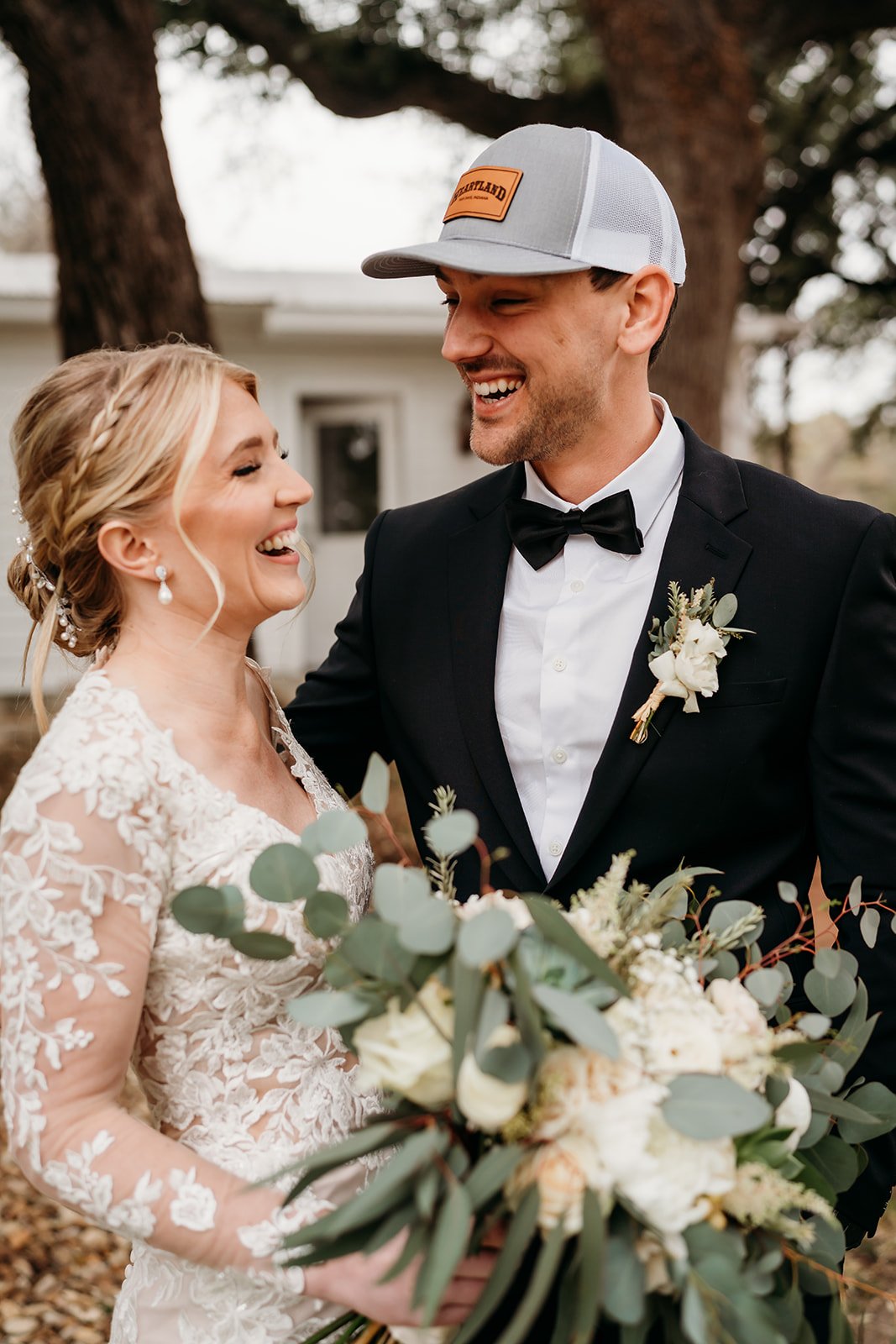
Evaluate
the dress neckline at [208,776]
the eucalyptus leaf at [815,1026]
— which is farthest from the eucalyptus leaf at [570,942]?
the dress neckline at [208,776]

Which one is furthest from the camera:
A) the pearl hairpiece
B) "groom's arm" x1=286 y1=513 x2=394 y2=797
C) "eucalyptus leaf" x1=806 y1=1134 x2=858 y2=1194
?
"groom's arm" x1=286 y1=513 x2=394 y2=797

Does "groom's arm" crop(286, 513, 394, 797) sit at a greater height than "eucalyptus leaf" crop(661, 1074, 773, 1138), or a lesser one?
lesser

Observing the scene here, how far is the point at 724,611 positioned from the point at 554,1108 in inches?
42.8

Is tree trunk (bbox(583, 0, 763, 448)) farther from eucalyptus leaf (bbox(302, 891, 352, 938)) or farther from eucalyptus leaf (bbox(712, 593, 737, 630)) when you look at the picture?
eucalyptus leaf (bbox(302, 891, 352, 938))

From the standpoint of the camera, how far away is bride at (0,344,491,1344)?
1.66 m

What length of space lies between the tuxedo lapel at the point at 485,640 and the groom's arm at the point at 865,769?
21.2 inches

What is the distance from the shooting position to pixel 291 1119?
1929 millimetres

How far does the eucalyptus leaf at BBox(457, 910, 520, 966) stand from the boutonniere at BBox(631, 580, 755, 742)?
0.92 m

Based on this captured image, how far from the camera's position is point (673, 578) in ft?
7.70

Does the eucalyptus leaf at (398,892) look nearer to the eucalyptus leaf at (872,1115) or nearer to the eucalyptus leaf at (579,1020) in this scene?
the eucalyptus leaf at (579,1020)

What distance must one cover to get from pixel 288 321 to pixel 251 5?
4500 millimetres

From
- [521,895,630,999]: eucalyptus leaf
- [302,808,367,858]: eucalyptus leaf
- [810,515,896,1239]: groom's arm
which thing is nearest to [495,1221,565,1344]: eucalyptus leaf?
[521,895,630,999]: eucalyptus leaf

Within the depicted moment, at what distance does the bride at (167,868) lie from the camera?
166 cm

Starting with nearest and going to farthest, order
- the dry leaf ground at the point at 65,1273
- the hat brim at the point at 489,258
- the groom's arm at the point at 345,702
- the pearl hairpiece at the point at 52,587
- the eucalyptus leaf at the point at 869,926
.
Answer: the eucalyptus leaf at the point at 869,926
the pearl hairpiece at the point at 52,587
the hat brim at the point at 489,258
the groom's arm at the point at 345,702
the dry leaf ground at the point at 65,1273
